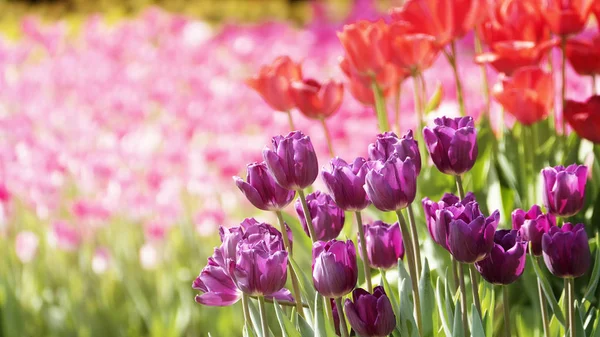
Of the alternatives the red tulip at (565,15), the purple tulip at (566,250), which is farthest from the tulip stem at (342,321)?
the red tulip at (565,15)

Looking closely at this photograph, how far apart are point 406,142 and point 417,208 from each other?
467 mm

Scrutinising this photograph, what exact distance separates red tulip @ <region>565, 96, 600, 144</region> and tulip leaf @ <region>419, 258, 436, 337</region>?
46cm

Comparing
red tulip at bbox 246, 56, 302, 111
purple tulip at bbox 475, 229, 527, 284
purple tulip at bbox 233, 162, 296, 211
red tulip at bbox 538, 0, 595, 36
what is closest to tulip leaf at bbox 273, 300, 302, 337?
purple tulip at bbox 233, 162, 296, 211

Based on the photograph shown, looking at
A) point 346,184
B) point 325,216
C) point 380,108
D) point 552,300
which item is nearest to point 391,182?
point 346,184

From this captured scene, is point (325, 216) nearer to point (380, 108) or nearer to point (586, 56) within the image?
point (380, 108)

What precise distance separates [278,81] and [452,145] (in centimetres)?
55

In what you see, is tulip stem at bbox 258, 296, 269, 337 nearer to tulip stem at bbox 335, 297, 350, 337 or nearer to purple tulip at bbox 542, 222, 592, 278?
tulip stem at bbox 335, 297, 350, 337

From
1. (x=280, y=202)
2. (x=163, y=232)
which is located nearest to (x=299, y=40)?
(x=163, y=232)

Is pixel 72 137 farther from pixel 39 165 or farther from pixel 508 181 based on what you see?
pixel 508 181

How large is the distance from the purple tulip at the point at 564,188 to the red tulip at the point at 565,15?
522mm

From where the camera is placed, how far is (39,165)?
3.03 m

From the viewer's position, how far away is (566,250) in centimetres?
96

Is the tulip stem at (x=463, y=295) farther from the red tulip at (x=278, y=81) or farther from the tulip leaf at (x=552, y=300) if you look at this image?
the red tulip at (x=278, y=81)

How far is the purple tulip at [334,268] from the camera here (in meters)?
0.91
